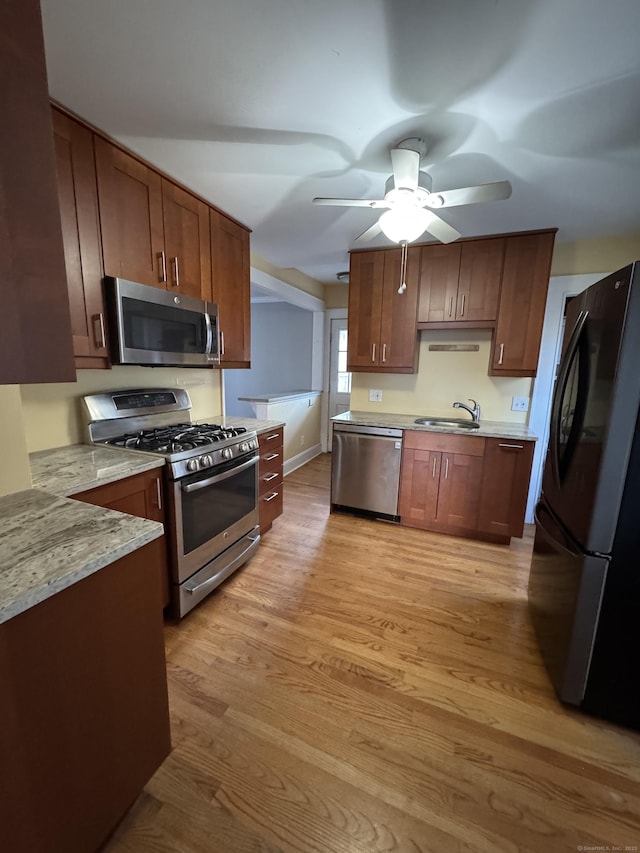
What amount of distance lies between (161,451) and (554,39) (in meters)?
2.20

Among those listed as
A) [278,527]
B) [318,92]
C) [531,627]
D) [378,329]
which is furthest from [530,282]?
[278,527]

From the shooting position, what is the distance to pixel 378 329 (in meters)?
3.24

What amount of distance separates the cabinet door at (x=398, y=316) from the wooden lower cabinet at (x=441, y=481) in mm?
721

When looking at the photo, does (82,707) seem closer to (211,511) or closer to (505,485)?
(211,511)

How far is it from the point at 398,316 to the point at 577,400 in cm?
187

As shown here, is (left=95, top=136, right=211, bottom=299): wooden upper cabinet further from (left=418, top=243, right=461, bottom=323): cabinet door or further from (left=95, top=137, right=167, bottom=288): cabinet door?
(left=418, top=243, right=461, bottom=323): cabinet door

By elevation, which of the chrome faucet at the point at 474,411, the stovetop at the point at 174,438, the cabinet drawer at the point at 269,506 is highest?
the chrome faucet at the point at 474,411

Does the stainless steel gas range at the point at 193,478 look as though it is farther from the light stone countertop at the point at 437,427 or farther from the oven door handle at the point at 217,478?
the light stone countertop at the point at 437,427

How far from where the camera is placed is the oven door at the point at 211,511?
1831mm

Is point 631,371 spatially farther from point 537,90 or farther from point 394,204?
point 394,204

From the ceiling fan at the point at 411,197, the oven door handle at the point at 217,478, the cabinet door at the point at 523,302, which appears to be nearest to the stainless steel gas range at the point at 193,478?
the oven door handle at the point at 217,478

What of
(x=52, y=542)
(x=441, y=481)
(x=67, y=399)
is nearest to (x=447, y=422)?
(x=441, y=481)

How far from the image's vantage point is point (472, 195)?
62.8 inches

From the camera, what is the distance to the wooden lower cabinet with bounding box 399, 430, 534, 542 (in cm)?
270
